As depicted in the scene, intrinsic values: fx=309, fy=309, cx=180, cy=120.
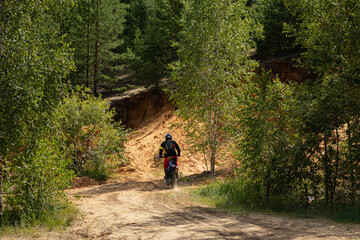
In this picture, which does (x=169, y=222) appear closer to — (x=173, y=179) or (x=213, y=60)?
(x=173, y=179)

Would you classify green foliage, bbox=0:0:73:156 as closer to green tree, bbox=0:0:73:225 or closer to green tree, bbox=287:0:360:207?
green tree, bbox=0:0:73:225

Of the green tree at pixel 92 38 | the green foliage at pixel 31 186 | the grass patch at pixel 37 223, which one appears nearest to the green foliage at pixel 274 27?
the green tree at pixel 92 38

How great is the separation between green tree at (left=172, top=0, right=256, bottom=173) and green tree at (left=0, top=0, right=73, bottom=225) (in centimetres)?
865

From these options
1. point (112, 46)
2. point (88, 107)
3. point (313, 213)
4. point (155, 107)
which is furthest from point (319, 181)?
point (112, 46)

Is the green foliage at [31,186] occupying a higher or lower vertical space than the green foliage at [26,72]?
lower

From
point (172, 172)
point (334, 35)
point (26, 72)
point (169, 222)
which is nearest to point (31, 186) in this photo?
point (26, 72)

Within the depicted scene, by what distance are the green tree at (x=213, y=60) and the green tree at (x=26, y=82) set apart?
28.4 feet

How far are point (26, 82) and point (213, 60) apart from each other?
10.2 meters

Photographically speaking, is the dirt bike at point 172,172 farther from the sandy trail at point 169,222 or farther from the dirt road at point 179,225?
the dirt road at point 179,225

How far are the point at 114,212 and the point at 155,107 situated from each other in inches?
892

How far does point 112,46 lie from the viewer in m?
34.9

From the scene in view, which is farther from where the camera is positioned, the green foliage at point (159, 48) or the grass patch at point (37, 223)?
the green foliage at point (159, 48)

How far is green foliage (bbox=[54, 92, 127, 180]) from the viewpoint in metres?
16.9

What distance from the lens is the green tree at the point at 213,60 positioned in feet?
51.5
